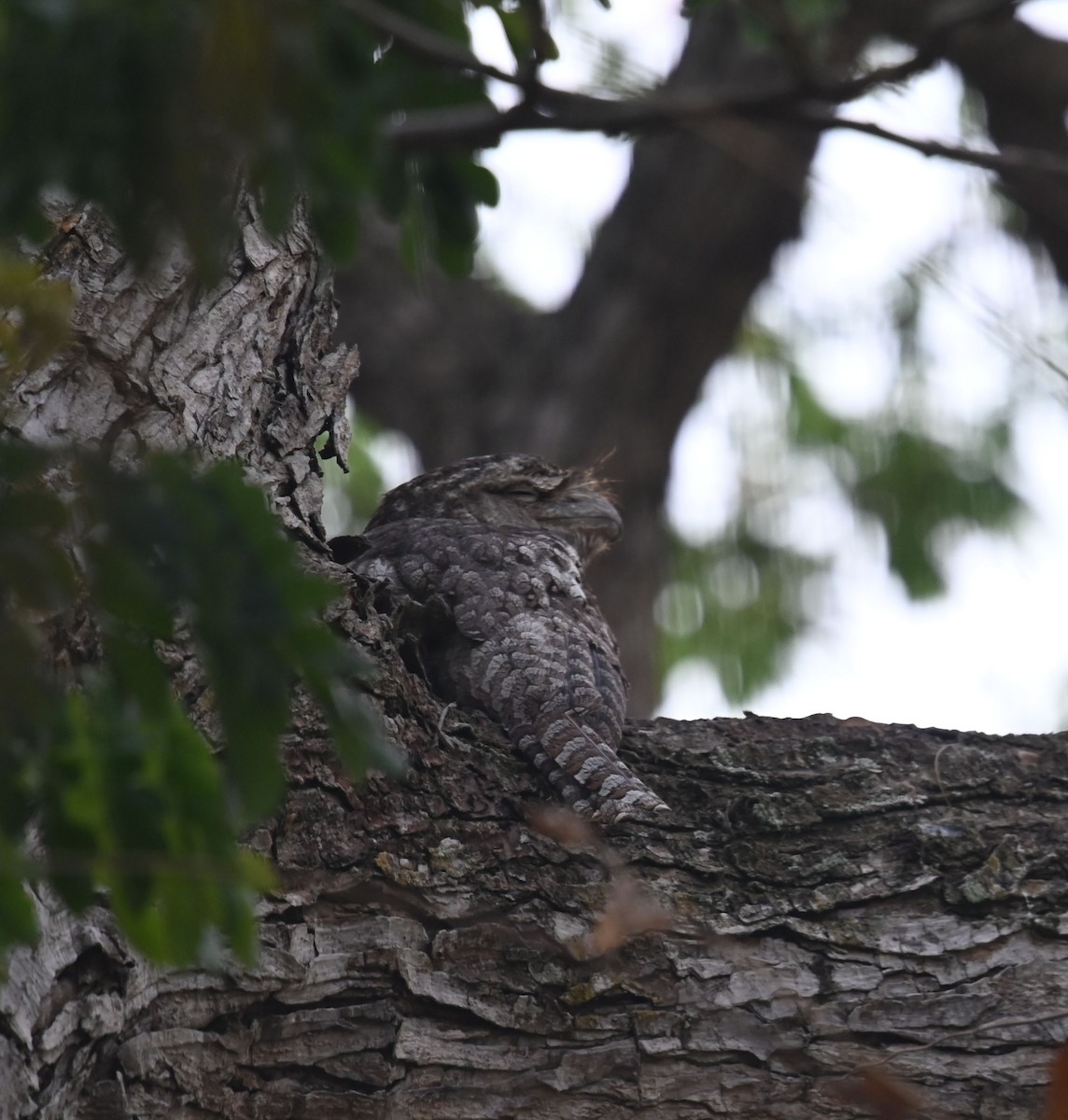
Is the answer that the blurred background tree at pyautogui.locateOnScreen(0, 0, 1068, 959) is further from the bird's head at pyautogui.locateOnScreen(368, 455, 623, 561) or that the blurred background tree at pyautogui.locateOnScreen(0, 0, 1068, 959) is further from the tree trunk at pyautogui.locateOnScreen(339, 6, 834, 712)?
the tree trunk at pyautogui.locateOnScreen(339, 6, 834, 712)

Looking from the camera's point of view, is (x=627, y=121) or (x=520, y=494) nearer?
(x=627, y=121)

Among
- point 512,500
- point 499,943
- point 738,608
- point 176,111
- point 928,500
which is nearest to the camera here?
point 176,111

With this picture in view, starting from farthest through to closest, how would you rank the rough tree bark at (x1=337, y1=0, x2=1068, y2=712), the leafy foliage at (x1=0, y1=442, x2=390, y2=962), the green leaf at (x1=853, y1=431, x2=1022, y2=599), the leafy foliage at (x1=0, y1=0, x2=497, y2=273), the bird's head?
the rough tree bark at (x1=337, y1=0, x2=1068, y2=712) → the green leaf at (x1=853, y1=431, x2=1022, y2=599) → the bird's head → the leafy foliage at (x1=0, y1=442, x2=390, y2=962) → the leafy foliage at (x1=0, y1=0, x2=497, y2=273)

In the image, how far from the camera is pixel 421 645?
357 centimetres

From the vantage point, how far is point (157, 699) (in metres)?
1.31

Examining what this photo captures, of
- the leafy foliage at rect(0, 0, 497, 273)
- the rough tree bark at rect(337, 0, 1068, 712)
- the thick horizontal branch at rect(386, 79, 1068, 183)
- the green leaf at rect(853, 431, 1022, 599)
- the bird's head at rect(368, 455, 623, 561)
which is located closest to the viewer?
the leafy foliage at rect(0, 0, 497, 273)

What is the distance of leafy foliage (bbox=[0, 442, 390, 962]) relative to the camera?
1205 mm

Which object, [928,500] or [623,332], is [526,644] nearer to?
[928,500]

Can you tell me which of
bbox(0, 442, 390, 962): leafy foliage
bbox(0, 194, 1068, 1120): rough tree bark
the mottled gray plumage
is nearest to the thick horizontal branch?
bbox(0, 442, 390, 962): leafy foliage

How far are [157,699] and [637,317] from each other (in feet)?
26.4

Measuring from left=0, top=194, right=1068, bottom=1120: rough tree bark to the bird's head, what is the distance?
4.57 ft

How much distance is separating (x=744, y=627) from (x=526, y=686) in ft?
18.0

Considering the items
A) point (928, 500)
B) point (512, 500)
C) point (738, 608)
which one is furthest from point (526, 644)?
point (738, 608)

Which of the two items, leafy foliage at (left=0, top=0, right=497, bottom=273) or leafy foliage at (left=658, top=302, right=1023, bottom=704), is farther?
leafy foliage at (left=658, top=302, right=1023, bottom=704)
